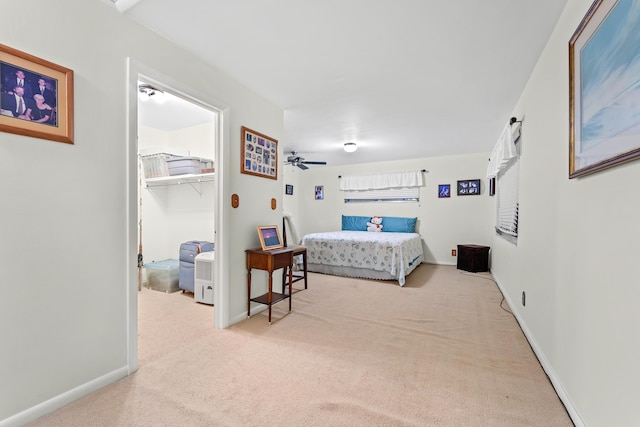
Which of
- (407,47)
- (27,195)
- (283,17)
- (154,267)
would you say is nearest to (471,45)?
(407,47)

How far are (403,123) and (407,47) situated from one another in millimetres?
1792

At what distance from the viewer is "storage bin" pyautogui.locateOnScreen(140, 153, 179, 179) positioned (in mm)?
3646

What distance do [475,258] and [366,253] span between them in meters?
2.14

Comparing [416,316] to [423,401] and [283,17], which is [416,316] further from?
[283,17]

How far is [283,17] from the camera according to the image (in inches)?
69.1

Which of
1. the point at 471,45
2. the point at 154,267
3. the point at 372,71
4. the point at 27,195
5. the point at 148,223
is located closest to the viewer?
the point at 27,195

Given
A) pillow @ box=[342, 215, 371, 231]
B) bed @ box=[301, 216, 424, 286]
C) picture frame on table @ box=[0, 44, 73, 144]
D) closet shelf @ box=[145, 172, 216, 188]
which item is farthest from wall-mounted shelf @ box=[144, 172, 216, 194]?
pillow @ box=[342, 215, 371, 231]

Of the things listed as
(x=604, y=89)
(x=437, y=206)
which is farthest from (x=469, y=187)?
(x=604, y=89)

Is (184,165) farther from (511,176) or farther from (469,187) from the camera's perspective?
(469,187)

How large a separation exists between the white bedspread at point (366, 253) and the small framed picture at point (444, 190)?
4.53ft

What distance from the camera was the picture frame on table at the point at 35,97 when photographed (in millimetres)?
1310

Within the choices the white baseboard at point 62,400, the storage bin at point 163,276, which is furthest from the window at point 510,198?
the storage bin at point 163,276

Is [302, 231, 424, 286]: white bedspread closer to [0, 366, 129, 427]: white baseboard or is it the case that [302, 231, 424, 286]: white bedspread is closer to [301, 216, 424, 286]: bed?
[301, 216, 424, 286]: bed

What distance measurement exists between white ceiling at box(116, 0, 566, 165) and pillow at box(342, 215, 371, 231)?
3102mm
